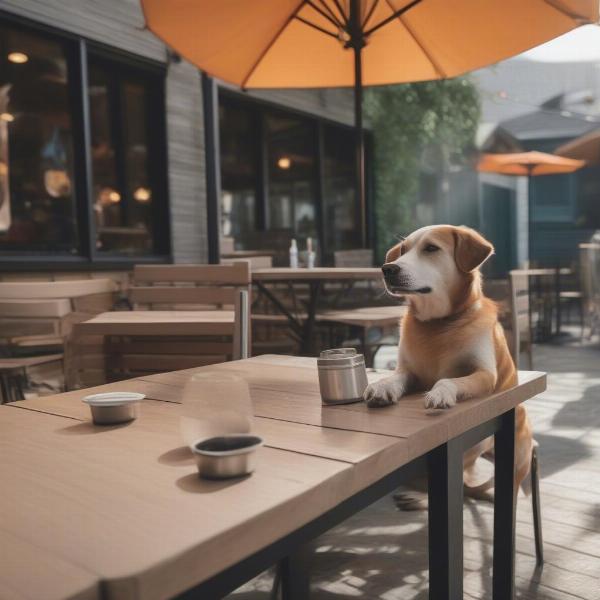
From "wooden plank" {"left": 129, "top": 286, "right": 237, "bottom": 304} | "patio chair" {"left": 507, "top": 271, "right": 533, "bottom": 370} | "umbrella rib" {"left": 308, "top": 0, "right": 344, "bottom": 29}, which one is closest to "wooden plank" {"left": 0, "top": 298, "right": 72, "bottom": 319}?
"wooden plank" {"left": 129, "top": 286, "right": 237, "bottom": 304}

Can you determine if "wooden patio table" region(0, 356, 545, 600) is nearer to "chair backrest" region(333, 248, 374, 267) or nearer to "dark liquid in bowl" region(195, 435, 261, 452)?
"dark liquid in bowl" region(195, 435, 261, 452)

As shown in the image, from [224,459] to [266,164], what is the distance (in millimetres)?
7015

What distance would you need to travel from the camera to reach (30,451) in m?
0.94

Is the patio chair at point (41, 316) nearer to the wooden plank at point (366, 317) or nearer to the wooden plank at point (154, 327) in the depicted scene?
the wooden plank at point (154, 327)

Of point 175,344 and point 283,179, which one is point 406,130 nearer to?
point 283,179

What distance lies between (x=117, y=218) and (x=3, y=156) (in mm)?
1067

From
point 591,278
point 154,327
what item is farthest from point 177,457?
point 591,278

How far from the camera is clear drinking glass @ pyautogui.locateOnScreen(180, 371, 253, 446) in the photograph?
87 centimetres

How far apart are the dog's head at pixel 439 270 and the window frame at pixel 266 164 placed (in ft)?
16.2

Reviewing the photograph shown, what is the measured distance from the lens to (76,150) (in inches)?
201

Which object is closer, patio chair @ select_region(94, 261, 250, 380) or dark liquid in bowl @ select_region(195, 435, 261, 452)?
dark liquid in bowl @ select_region(195, 435, 261, 452)

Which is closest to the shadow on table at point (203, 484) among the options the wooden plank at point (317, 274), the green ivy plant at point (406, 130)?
the wooden plank at point (317, 274)

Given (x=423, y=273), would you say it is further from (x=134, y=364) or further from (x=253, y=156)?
(x=253, y=156)

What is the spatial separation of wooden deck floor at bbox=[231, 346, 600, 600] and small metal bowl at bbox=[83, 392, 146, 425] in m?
1.06
